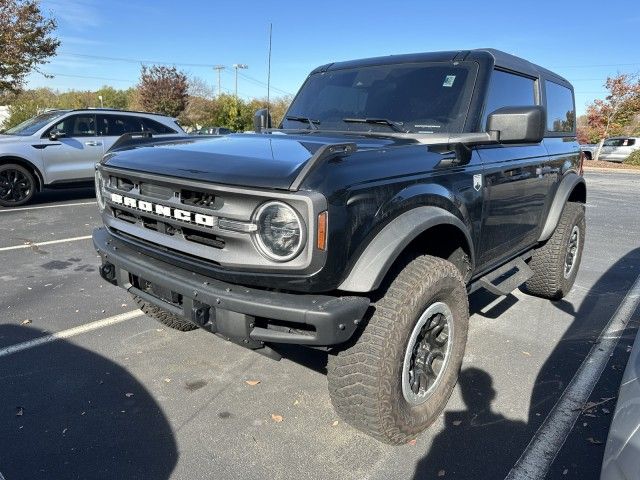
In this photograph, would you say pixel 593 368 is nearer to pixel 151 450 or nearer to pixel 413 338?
pixel 413 338

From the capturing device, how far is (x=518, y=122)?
9.50ft

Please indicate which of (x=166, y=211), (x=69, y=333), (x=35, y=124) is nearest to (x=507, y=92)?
(x=166, y=211)

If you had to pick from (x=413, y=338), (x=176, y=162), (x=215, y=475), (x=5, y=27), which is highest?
(x=5, y=27)

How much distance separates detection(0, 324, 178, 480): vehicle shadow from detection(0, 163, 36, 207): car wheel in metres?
6.85

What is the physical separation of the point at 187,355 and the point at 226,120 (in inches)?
1263

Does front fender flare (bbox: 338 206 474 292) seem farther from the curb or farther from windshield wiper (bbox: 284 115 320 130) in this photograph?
the curb

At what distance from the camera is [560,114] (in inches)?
185

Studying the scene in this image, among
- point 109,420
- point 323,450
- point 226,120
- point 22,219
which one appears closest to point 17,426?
point 109,420

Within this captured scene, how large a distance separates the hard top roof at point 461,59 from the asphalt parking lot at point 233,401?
83.3 inches

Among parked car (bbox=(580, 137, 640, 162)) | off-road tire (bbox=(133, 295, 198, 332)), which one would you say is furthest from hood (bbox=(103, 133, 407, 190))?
parked car (bbox=(580, 137, 640, 162))

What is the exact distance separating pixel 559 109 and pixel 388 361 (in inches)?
143

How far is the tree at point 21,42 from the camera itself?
1569cm

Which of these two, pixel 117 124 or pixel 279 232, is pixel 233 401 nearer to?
pixel 279 232

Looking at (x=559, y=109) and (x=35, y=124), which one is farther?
(x=35, y=124)
